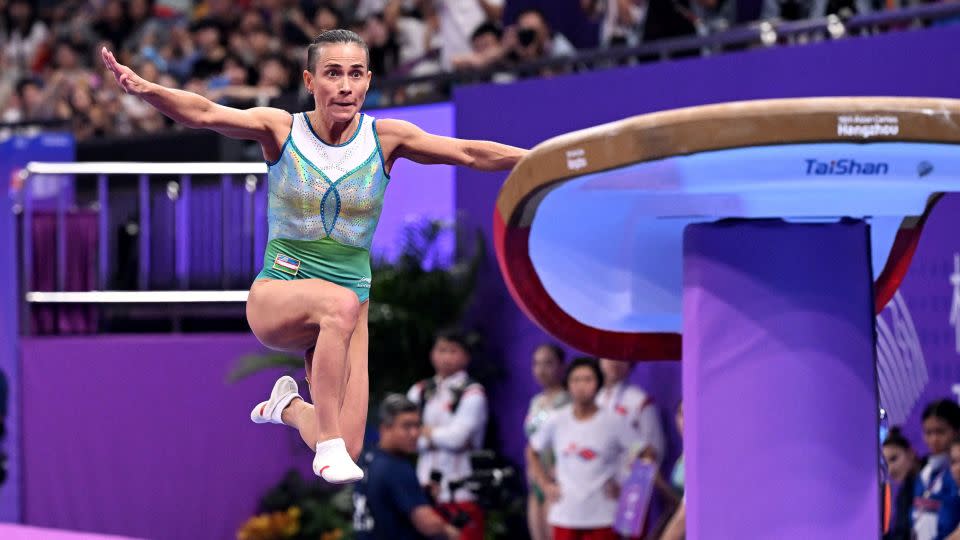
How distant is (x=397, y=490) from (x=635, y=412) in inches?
80.4

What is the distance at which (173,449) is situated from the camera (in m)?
11.1

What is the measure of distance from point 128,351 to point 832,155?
823cm

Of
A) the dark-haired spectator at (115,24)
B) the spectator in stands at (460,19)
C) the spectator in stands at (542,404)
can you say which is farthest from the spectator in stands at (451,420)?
the dark-haired spectator at (115,24)

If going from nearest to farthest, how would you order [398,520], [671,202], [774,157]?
[774,157], [671,202], [398,520]

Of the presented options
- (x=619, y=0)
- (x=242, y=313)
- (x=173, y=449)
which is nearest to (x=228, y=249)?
(x=242, y=313)

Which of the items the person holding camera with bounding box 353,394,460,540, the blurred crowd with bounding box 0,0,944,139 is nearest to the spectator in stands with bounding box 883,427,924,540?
the person holding camera with bounding box 353,394,460,540

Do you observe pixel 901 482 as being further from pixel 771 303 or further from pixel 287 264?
pixel 287 264

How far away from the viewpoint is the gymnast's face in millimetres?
4195

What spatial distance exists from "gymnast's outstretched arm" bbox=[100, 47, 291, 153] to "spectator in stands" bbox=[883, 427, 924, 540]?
3906 mm

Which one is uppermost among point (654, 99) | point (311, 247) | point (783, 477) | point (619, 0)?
point (619, 0)

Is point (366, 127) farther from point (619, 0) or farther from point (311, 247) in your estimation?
point (619, 0)

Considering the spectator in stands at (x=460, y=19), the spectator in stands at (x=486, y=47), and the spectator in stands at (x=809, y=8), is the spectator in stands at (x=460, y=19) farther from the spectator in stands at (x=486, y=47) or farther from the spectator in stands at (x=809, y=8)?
the spectator in stands at (x=809, y=8)

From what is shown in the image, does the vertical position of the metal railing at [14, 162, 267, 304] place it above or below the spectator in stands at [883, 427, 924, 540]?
above

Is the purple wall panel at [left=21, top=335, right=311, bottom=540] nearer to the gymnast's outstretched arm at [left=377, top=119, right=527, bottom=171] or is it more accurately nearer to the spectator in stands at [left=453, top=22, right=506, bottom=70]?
the spectator in stands at [left=453, top=22, right=506, bottom=70]
